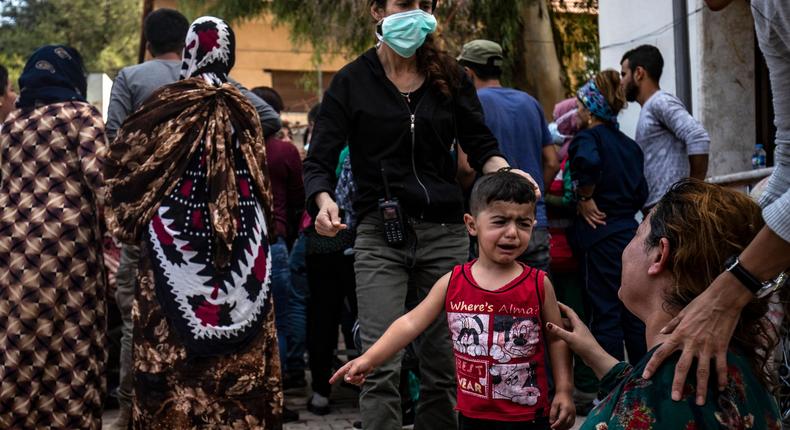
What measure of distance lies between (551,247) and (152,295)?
3.15m

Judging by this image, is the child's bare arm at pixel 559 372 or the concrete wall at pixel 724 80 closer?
the child's bare arm at pixel 559 372

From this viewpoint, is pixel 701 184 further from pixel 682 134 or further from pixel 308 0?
pixel 308 0

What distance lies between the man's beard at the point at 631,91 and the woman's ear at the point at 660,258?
4.97 meters

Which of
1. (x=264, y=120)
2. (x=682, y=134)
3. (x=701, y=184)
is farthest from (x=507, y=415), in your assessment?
(x=682, y=134)

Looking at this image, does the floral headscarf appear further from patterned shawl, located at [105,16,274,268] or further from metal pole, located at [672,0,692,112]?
metal pole, located at [672,0,692,112]

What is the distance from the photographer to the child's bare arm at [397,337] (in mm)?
3848

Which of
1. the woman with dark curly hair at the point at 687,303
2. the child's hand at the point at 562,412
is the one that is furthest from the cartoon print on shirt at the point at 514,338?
the woman with dark curly hair at the point at 687,303

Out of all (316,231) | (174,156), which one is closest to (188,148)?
(174,156)

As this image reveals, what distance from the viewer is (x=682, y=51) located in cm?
1004

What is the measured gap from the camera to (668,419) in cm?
259

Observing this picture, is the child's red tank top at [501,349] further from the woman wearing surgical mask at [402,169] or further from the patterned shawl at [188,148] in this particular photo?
the patterned shawl at [188,148]

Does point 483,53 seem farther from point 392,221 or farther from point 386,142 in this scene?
point 392,221

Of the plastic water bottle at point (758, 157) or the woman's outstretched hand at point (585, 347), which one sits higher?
the woman's outstretched hand at point (585, 347)

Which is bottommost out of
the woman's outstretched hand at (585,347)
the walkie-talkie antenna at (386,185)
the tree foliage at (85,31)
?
the woman's outstretched hand at (585,347)
